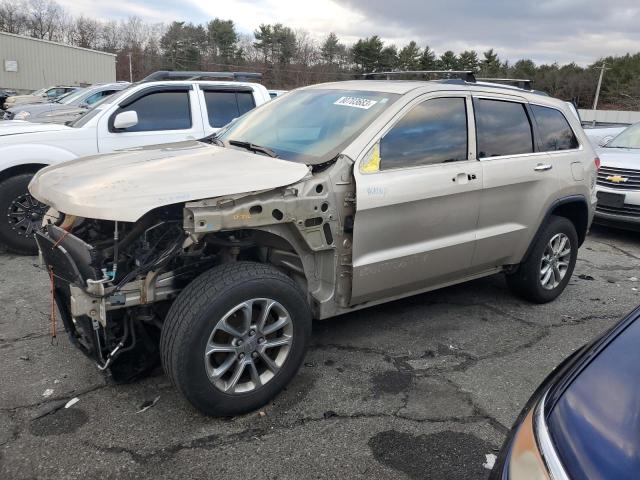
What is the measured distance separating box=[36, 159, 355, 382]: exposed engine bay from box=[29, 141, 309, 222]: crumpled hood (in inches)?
3.2

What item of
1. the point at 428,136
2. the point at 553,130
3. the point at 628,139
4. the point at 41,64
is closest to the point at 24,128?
the point at 428,136

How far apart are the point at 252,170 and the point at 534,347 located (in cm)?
256

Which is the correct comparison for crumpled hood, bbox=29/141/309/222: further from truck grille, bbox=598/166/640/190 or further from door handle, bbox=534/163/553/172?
truck grille, bbox=598/166/640/190

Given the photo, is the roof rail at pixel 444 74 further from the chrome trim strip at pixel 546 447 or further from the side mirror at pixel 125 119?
the chrome trim strip at pixel 546 447

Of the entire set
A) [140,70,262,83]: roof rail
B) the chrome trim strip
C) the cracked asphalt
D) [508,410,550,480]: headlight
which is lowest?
the cracked asphalt

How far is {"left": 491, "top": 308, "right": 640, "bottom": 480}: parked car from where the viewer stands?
4.66ft

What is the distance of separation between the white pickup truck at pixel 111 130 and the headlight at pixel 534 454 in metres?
5.21

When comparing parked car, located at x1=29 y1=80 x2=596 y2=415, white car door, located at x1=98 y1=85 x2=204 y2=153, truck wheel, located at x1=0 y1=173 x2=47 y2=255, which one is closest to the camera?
parked car, located at x1=29 y1=80 x2=596 y2=415

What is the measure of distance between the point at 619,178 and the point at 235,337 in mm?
6796

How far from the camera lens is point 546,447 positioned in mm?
1534

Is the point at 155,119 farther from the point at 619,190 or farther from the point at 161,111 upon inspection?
the point at 619,190

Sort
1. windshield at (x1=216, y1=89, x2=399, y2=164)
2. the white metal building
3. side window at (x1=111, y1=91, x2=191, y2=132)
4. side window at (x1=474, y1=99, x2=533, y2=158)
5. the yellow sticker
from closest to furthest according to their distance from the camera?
1. the yellow sticker
2. windshield at (x1=216, y1=89, x2=399, y2=164)
3. side window at (x1=474, y1=99, x2=533, y2=158)
4. side window at (x1=111, y1=91, x2=191, y2=132)
5. the white metal building

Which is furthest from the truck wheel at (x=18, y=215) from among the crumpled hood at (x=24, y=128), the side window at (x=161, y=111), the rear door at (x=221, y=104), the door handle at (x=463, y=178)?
the door handle at (x=463, y=178)

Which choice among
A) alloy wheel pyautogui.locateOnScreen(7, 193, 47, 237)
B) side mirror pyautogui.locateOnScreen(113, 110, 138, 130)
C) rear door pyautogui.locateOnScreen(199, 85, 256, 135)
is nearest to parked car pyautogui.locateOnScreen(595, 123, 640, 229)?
rear door pyautogui.locateOnScreen(199, 85, 256, 135)
